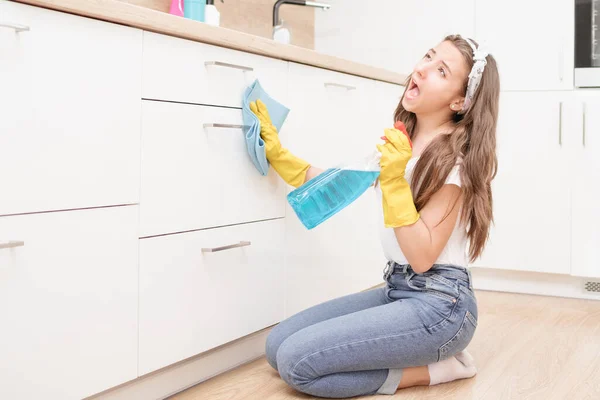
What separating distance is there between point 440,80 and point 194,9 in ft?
2.75

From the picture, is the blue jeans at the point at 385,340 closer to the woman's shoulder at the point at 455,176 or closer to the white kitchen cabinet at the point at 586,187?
the woman's shoulder at the point at 455,176

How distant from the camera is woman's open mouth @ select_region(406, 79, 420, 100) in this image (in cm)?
175

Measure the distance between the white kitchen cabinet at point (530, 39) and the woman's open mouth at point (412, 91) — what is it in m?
1.23

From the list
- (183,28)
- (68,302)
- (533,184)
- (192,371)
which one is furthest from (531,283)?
(68,302)

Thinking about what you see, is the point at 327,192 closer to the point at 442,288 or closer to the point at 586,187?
the point at 442,288

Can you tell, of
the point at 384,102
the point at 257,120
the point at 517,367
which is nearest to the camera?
the point at 257,120

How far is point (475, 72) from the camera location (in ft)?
5.50

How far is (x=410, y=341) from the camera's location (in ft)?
5.36

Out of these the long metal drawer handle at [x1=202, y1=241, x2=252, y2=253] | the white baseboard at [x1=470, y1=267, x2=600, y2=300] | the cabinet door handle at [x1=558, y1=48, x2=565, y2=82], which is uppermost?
the cabinet door handle at [x1=558, y1=48, x2=565, y2=82]

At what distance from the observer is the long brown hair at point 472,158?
1.63 metres

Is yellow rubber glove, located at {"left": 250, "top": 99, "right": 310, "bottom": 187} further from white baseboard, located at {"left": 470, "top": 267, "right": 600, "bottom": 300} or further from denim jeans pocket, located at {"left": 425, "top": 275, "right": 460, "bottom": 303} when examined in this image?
white baseboard, located at {"left": 470, "top": 267, "right": 600, "bottom": 300}

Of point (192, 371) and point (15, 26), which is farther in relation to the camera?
point (192, 371)

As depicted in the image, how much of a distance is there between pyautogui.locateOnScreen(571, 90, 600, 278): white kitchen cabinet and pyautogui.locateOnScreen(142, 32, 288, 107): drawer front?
1.39 m

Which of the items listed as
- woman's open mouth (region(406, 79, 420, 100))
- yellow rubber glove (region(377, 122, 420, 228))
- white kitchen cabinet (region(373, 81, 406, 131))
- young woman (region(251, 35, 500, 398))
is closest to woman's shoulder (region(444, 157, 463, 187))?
young woman (region(251, 35, 500, 398))
